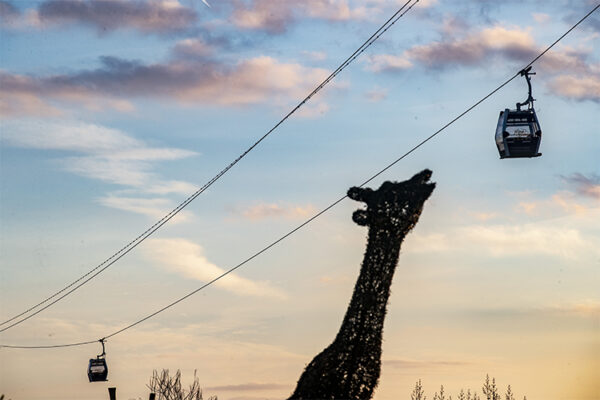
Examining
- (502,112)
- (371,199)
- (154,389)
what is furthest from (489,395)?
(371,199)

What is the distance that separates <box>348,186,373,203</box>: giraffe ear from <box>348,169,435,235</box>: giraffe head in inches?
1.1

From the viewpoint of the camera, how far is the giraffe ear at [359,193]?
24.7m

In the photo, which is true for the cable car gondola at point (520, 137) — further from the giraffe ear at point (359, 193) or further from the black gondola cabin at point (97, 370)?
the black gondola cabin at point (97, 370)

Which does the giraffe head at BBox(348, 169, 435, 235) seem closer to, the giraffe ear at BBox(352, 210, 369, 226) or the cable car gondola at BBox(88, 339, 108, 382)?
the giraffe ear at BBox(352, 210, 369, 226)

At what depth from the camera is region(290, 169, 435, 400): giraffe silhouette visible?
23.0 m

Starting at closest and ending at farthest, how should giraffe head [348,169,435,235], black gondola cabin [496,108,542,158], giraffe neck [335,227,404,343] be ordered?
giraffe neck [335,227,404,343], giraffe head [348,169,435,235], black gondola cabin [496,108,542,158]

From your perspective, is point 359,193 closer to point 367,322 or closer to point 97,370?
point 367,322

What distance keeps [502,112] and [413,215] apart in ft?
27.1

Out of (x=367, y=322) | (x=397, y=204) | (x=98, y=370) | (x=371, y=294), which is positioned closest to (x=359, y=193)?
(x=397, y=204)

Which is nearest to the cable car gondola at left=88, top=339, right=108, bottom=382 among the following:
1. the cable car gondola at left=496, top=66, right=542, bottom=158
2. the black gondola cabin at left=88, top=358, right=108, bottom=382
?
the black gondola cabin at left=88, top=358, right=108, bottom=382

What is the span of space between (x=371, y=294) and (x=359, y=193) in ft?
9.50

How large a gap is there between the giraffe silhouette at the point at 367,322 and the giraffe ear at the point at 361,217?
0.09 meters

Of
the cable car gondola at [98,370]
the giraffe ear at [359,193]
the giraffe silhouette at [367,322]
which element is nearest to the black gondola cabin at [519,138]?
the giraffe silhouette at [367,322]

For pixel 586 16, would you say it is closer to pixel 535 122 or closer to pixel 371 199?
pixel 371 199
